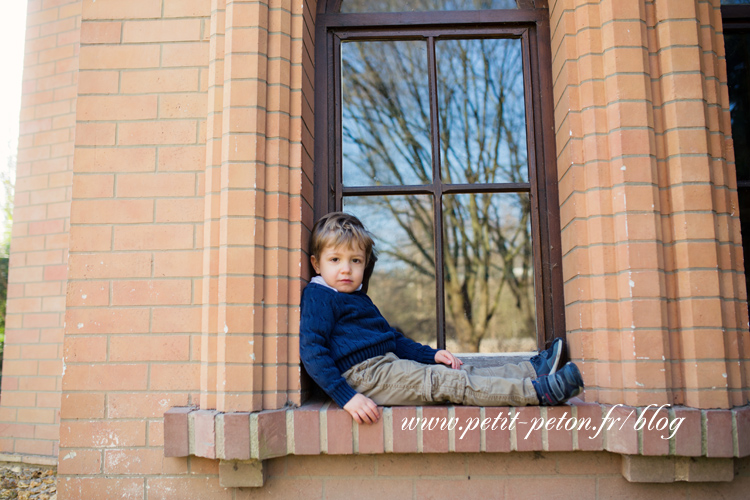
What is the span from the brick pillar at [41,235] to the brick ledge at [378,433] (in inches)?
101

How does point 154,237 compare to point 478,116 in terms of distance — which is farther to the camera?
point 478,116

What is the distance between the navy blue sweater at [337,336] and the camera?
2062 millimetres

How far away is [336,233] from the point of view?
88.8 inches

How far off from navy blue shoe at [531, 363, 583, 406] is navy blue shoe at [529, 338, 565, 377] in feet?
0.68

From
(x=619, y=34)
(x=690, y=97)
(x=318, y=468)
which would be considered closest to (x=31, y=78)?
(x=318, y=468)

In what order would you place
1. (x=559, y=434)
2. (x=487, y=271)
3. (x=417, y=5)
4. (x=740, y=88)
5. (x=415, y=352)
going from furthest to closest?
(x=487, y=271) → (x=740, y=88) → (x=417, y=5) → (x=415, y=352) → (x=559, y=434)

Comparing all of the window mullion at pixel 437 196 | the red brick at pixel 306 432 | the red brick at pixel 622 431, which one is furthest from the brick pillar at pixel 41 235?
the red brick at pixel 622 431

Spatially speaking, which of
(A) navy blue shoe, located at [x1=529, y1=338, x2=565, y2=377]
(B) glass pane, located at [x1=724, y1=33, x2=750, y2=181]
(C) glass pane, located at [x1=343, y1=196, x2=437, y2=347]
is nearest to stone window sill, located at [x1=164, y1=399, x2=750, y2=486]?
(A) navy blue shoe, located at [x1=529, y1=338, x2=565, y2=377]

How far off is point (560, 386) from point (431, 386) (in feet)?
1.66

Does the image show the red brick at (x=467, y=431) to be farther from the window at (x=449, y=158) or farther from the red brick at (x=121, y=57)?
the red brick at (x=121, y=57)

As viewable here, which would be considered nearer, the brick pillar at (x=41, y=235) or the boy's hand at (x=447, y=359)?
the boy's hand at (x=447, y=359)

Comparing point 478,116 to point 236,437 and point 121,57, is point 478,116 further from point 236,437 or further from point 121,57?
point 236,437

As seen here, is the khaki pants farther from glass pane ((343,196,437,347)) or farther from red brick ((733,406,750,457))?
glass pane ((343,196,437,347))

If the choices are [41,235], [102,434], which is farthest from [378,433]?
[41,235]
